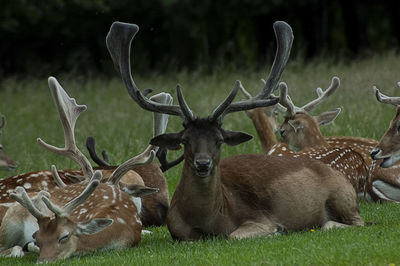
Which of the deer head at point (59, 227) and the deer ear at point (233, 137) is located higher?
the deer ear at point (233, 137)

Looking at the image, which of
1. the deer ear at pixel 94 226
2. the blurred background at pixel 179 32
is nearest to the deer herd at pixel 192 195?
the deer ear at pixel 94 226

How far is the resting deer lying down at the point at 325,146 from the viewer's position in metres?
9.22

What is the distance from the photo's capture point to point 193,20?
107 ft

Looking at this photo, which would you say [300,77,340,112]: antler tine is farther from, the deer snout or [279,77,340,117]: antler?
the deer snout

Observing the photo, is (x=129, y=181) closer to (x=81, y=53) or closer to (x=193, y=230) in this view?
(x=193, y=230)

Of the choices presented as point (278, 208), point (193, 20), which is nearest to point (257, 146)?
point (278, 208)

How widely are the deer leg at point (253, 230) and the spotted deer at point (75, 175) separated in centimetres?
126

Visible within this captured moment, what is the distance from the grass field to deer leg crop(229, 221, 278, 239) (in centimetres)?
16

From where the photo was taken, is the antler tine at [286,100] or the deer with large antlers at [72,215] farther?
the antler tine at [286,100]

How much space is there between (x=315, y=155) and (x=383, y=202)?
0.84 metres

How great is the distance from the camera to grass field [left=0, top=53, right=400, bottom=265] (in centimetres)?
596

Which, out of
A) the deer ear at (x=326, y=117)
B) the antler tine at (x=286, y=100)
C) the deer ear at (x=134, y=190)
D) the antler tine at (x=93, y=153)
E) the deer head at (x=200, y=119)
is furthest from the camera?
the deer ear at (x=326, y=117)

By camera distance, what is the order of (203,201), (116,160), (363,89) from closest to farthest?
(203,201), (116,160), (363,89)

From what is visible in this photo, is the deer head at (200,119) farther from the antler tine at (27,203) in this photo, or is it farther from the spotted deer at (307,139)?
the spotted deer at (307,139)
